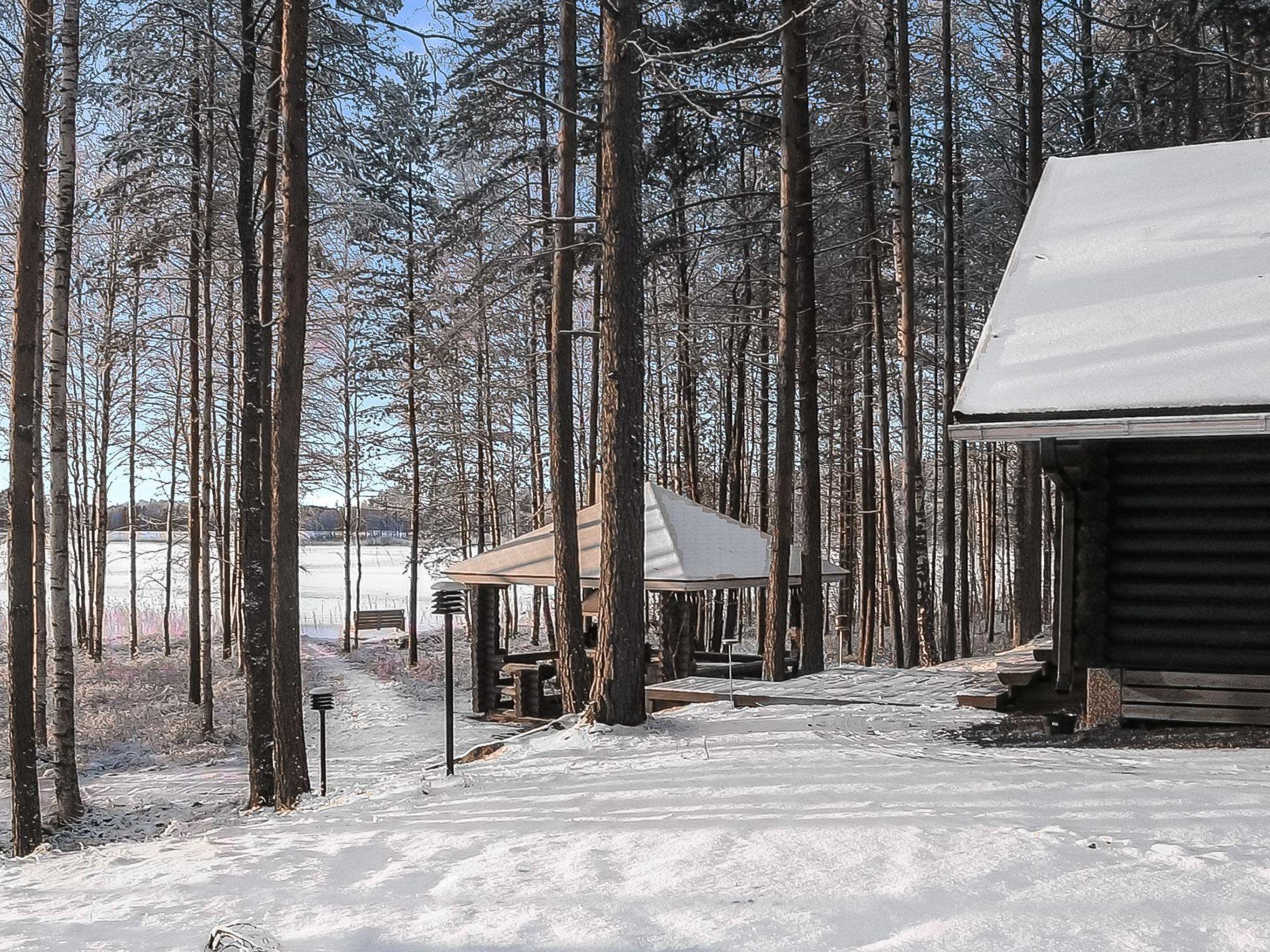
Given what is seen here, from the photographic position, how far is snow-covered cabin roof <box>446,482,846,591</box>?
→ 45.6ft

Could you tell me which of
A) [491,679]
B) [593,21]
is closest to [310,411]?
[491,679]

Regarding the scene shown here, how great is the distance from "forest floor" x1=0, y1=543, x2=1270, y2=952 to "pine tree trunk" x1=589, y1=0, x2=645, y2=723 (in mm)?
557

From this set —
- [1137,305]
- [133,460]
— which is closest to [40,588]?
[133,460]

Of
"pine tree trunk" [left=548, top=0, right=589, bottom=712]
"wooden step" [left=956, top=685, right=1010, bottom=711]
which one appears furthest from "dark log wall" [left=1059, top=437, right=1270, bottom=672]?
"pine tree trunk" [left=548, top=0, right=589, bottom=712]

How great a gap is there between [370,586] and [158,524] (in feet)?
101

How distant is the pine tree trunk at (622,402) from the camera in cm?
780

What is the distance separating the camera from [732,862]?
4.50 m

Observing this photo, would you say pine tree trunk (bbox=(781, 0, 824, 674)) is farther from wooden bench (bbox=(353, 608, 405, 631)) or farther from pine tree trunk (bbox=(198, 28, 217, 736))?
wooden bench (bbox=(353, 608, 405, 631))

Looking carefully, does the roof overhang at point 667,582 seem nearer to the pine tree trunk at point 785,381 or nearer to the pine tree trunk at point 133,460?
the pine tree trunk at point 785,381

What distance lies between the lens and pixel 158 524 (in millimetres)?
25406

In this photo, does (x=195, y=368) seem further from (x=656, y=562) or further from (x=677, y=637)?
(x=677, y=637)

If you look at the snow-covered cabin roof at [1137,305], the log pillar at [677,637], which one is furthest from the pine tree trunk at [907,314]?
the snow-covered cabin roof at [1137,305]

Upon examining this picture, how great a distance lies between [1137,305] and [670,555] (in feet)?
25.1

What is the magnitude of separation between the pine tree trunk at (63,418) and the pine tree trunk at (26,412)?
27 centimetres
